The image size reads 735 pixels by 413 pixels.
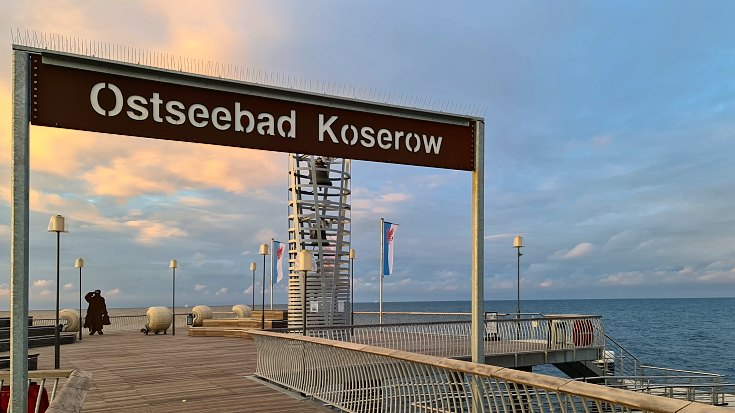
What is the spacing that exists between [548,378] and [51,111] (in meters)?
4.79

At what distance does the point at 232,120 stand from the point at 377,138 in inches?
67.3

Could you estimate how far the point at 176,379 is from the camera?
46.8 ft

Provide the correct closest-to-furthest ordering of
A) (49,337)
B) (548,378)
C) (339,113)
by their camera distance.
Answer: (548,378), (339,113), (49,337)

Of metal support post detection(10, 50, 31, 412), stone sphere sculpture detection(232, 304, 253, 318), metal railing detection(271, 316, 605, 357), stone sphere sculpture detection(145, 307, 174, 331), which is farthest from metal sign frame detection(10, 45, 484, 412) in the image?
stone sphere sculpture detection(232, 304, 253, 318)

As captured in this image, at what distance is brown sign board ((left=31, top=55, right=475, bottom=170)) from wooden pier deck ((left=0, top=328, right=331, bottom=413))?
4.43 metres

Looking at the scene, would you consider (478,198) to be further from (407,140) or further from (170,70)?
(170,70)

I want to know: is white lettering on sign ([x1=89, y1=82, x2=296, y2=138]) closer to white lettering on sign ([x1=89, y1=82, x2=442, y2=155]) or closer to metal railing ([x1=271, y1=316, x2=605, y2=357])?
white lettering on sign ([x1=89, y1=82, x2=442, y2=155])

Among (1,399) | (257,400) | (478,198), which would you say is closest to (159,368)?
(257,400)

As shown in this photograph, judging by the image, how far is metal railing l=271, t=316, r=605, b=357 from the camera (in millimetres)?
22188

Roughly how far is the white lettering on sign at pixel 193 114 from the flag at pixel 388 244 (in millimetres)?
24307

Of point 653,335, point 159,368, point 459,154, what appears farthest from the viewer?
point 653,335

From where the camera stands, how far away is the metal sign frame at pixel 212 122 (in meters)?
5.30

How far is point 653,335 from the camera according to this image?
90.0 m

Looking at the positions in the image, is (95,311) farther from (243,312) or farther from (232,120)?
(232,120)
